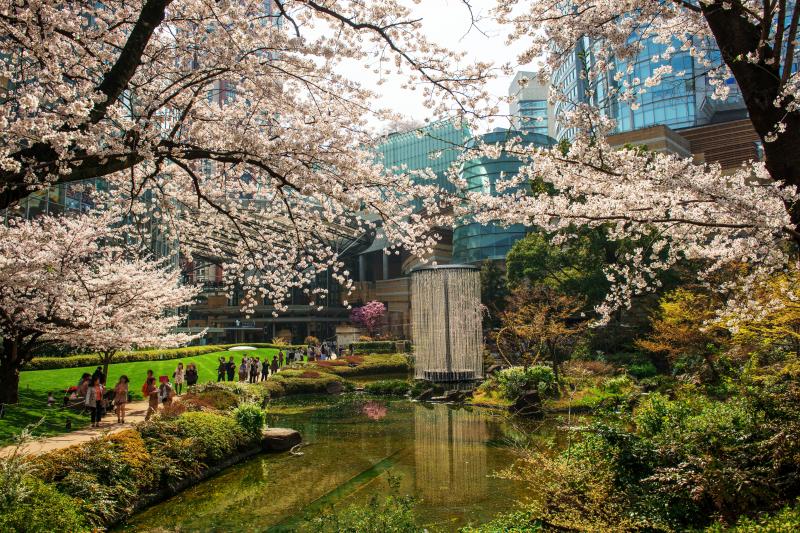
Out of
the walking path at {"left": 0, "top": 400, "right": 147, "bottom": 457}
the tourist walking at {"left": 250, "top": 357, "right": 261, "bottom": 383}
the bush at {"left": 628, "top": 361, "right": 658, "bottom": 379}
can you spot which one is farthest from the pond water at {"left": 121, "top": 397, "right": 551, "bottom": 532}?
the tourist walking at {"left": 250, "top": 357, "right": 261, "bottom": 383}

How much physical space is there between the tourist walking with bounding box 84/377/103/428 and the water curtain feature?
12.3 m

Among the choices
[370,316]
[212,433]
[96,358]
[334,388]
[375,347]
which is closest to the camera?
[212,433]

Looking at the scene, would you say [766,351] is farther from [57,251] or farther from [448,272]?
[57,251]

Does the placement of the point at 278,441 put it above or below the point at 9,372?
below

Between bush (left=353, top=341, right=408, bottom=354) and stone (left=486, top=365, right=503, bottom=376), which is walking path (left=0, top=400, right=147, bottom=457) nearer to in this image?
stone (left=486, top=365, right=503, bottom=376)

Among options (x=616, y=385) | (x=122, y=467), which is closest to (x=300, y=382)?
(x=616, y=385)

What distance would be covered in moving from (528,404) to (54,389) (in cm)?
1789

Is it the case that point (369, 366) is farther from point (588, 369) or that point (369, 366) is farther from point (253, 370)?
point (588, 369)

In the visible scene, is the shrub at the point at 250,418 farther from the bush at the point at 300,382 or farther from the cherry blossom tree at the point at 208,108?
the bush at the point at 300,382

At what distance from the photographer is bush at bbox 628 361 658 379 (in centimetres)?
2316

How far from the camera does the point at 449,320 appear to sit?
71.7 ft

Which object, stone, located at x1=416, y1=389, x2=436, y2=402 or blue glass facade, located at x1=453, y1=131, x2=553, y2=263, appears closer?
stone, located at x1=416, y1=389, x2=436, y2=402

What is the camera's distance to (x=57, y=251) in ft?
44.8

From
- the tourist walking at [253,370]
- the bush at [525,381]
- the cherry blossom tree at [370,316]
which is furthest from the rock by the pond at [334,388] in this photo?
the cherry blossom tree at [370,316]
